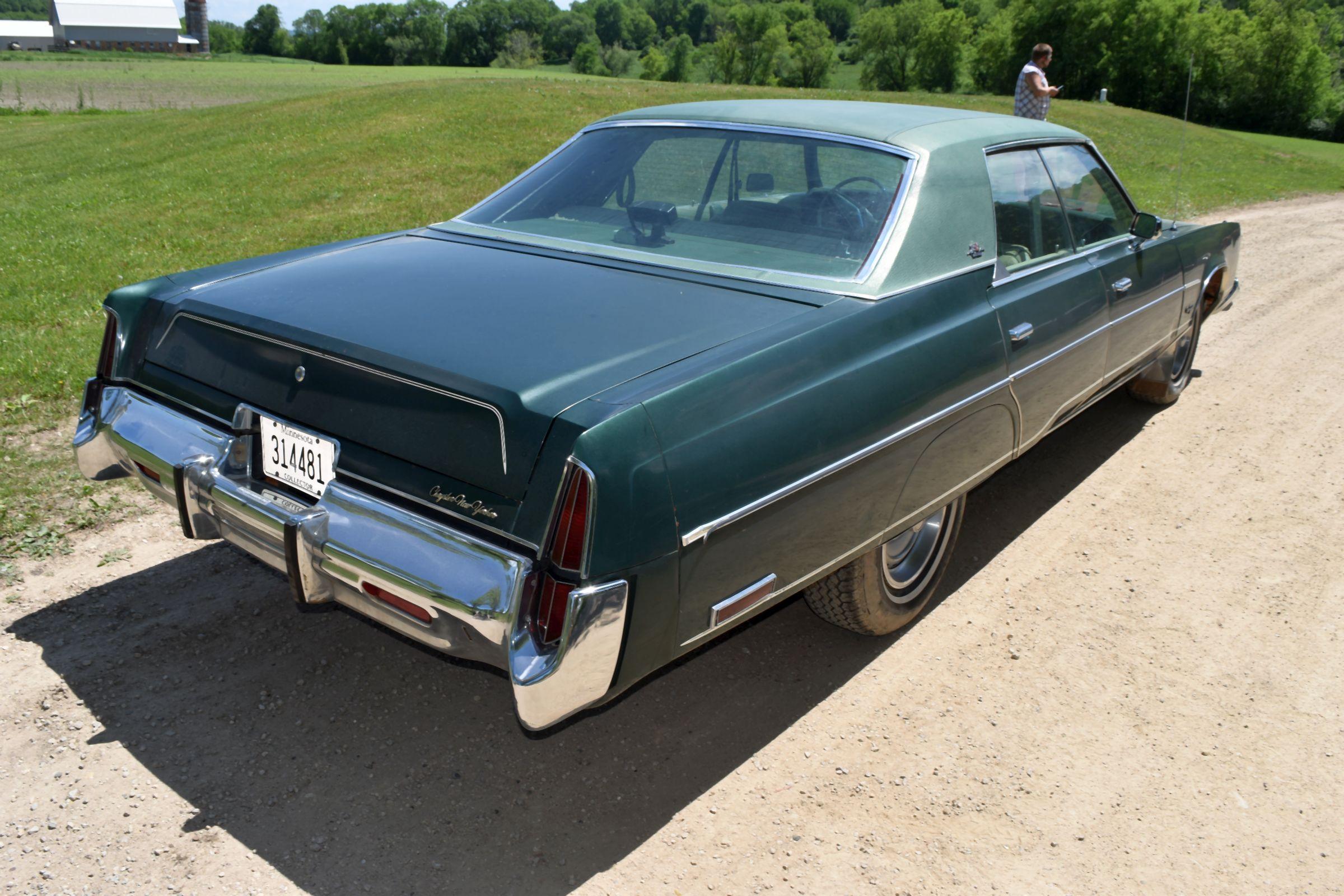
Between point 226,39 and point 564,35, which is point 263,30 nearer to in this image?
point 226,39

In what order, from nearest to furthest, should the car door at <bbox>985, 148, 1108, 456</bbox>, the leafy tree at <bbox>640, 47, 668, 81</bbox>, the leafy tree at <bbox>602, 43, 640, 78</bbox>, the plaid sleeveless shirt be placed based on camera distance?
the car door at <bbox>985, 148, 1108, 456</bbox>, the plaid sleeveless shirt, the leafy tree at <bbox>640, 47, 668, 81</bbox>, the leafy tree at <bbox>602, 43, 640, 78</bbox>

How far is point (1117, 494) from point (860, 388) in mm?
2505

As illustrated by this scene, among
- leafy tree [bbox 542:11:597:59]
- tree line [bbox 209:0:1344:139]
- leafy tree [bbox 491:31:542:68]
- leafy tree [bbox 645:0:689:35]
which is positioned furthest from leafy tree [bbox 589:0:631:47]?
leafy tree [bbox 491:31:542:68]

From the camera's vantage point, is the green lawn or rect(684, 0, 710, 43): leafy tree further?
rect(684, 0, 710, 43): leafy tree

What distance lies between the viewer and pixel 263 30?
91.1 metres

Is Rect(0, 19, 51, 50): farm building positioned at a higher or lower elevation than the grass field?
higher

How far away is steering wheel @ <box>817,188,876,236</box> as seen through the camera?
120 inches

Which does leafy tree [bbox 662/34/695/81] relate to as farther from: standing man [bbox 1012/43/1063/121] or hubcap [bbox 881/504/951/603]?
hubcap [bbox 881/504/951/603]

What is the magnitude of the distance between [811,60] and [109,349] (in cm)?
7909

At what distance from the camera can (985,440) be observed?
3.22 m

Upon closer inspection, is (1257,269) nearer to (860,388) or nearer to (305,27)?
(860,388)

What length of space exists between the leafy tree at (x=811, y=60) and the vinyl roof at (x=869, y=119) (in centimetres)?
7275

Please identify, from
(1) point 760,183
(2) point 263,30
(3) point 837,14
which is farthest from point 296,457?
(3) point 837,14

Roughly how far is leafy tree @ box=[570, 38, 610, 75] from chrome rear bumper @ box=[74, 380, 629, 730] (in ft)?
250
